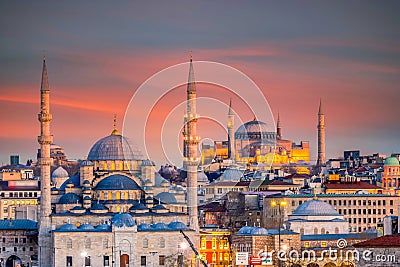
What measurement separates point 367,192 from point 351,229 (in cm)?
1140

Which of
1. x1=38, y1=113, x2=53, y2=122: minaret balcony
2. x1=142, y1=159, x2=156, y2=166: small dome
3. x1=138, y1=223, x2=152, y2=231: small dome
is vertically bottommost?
x1=138, y1=223, x2=152, y2=231: small dome

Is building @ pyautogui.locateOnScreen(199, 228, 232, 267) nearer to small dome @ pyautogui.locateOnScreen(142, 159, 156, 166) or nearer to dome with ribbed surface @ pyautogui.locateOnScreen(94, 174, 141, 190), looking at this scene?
dome with ribbed surface @ pyautogui.locateOnScreen(94, 174, 141, 190)

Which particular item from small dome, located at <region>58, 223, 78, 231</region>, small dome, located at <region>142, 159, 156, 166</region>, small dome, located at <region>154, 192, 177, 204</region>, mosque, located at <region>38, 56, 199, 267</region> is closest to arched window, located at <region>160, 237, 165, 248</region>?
mosque, located at <region>38, 56, 199, 267</region>

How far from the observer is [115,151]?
89.2m

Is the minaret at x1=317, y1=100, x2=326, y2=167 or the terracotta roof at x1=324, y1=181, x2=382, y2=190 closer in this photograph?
the terracotta roof at x1=324, y1=181, x2=382, y2=190

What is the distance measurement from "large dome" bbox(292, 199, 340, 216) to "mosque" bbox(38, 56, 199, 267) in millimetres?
5724

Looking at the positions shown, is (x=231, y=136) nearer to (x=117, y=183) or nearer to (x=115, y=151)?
(x=115, y=151)

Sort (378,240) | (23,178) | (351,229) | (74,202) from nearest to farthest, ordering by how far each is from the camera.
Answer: (378,240) < (74,202) < (351,229) < (23,178)

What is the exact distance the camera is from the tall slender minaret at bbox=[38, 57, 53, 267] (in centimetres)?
7869

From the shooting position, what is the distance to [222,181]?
10656cm

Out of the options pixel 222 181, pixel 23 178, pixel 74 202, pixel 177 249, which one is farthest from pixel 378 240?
pixel 23 178

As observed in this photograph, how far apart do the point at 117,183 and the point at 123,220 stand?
856 centimetres

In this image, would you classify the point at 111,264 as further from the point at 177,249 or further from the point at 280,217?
the point at 280,217

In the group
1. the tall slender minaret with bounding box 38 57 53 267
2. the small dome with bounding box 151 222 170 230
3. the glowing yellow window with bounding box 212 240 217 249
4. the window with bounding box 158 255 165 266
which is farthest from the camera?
the glowing yellow window with bounding box 212 240 217 249
